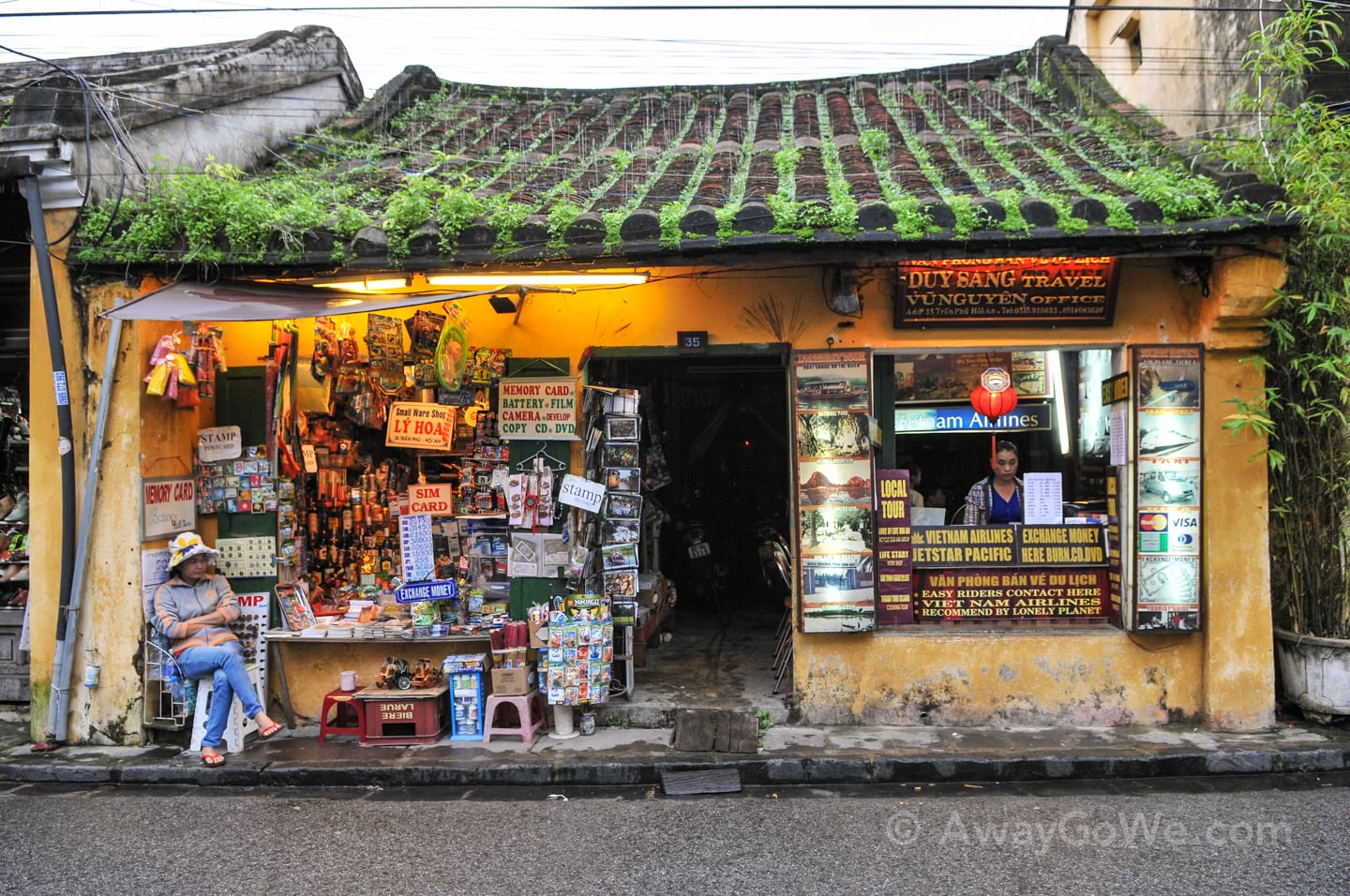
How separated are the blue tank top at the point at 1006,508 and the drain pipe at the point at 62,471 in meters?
7.37

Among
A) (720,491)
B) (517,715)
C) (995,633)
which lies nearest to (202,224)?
(517,715)

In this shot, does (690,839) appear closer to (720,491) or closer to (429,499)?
(429,499)

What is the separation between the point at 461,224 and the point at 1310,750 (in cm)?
710

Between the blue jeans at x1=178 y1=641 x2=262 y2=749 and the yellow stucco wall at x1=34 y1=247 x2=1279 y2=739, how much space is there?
0.71m

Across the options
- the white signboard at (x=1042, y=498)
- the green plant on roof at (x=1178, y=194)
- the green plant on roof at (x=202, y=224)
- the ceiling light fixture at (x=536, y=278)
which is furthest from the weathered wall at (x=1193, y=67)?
the green plant on roof at (x=202, y=224)

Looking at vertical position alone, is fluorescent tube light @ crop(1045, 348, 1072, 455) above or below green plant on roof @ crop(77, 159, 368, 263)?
below

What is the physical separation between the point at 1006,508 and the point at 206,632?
6.49 m

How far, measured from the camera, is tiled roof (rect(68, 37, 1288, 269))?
253 inches

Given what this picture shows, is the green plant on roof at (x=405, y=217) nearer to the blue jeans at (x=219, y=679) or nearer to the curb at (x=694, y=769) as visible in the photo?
the blue jeans at (x=219, y=679)

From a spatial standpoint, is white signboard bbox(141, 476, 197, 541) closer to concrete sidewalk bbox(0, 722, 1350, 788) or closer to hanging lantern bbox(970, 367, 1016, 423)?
concrete sidewalk bbox(0, 722, 1350, 788)

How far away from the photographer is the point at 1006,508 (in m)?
7.79

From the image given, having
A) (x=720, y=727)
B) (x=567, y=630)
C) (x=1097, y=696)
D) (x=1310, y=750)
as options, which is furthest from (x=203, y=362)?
(x=1310, y=750)

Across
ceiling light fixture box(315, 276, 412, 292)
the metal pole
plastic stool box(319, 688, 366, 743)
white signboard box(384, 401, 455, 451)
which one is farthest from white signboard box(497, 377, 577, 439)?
the metal pole

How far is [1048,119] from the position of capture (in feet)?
29.6
